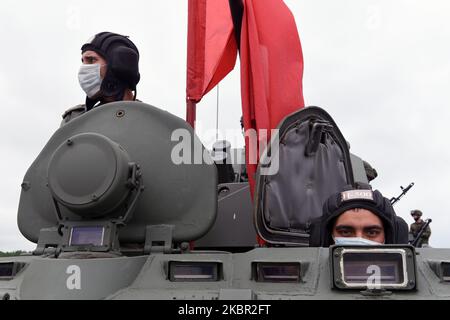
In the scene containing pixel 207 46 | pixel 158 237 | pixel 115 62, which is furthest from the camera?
pixel 207 46

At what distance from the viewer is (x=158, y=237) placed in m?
3.44

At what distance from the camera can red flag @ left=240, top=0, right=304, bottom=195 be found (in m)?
4.87

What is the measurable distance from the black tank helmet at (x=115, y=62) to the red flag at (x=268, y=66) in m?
1.07

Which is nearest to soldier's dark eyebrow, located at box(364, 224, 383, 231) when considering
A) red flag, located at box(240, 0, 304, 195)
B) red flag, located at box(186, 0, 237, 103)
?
red flag, located at box(240, 0, 304, 195)

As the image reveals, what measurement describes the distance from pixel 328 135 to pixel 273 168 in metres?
0.70

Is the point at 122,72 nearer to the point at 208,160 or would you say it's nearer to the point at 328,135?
the point at 208,160

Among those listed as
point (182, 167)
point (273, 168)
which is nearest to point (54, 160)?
point (182, 167)

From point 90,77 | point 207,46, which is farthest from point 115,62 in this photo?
point 207,46

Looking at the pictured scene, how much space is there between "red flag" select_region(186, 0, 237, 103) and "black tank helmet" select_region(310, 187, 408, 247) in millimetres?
2952

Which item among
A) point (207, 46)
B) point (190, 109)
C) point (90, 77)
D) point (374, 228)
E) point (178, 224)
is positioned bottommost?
point (374, 228)

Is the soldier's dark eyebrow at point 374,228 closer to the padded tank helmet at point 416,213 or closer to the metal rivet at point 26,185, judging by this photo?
the metal rivet at point 26,185

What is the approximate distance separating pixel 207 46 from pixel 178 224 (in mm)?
3145

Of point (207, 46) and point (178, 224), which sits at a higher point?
point (207, 46)

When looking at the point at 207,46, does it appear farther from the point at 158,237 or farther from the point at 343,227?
the point at 343,227
